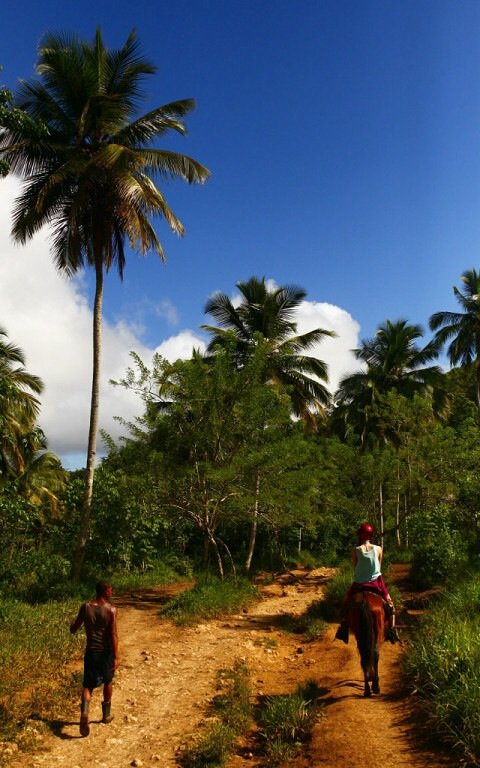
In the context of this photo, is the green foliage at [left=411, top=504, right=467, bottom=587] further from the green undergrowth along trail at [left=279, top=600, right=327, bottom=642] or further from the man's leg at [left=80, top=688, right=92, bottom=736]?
the man's leg at [left=80, top=688, right=92, bottom=736]

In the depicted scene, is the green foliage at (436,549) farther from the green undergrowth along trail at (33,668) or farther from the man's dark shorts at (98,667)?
the man's dark shorts at (98,667)

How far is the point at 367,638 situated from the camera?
653 cm

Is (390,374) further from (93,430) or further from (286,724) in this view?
(286,724)

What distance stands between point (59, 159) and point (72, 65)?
2.53 meters

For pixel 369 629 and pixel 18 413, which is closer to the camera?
pixel 369 629

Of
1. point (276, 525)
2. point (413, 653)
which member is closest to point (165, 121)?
point (276, 525)

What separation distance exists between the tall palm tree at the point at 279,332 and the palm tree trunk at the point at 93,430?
732 cm

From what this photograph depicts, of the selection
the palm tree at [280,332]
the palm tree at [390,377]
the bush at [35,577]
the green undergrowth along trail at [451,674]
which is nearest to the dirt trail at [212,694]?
the green undergrowth along trail at [451,674]

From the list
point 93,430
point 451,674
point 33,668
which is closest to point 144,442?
point 93,430

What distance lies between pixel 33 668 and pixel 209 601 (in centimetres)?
557

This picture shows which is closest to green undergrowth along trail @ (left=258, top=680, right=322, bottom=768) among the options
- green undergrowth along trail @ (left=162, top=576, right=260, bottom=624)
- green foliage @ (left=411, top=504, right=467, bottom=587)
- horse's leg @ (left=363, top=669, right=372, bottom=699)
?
horse's leg @ (left=363, top=669, right=372, bottom=699)

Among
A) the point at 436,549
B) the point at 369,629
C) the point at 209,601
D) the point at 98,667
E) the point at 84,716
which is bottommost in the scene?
the point at 209,601

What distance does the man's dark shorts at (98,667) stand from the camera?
6041 millimetres

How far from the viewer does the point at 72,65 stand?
14.6 meters
